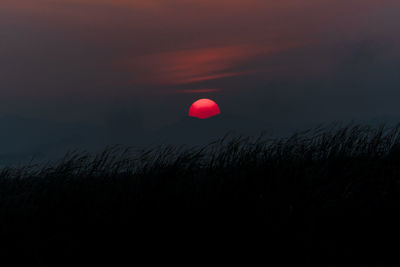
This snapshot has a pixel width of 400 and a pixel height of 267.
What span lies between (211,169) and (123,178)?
1398mm

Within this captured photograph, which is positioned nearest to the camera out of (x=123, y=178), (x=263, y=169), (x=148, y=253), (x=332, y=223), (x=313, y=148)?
(x=148, y=253)

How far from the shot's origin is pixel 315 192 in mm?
5285

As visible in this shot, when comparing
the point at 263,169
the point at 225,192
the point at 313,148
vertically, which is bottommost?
the point at 225,192

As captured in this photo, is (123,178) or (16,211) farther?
(123,178)

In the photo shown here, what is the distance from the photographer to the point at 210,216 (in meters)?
4.98

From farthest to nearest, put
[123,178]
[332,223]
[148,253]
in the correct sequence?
[123,178], [332,223], [148,253]

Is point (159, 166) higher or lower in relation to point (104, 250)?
higher

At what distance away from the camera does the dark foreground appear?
470 centimetres

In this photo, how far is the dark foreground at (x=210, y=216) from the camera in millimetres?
4695

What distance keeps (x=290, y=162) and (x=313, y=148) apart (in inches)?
44.9

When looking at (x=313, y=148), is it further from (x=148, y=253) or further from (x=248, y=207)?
(x=148, y=253)

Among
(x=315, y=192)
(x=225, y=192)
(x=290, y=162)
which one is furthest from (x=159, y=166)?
(x=315, y=192)

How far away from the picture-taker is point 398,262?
Answer: 4.85 m

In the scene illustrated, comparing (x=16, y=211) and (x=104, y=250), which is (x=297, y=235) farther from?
(x=16, y=211)
